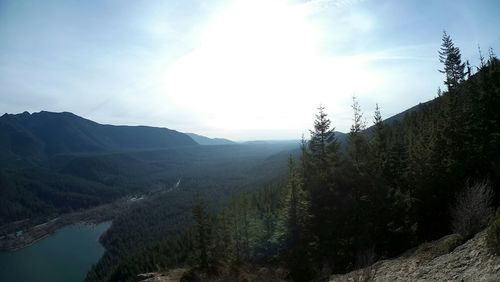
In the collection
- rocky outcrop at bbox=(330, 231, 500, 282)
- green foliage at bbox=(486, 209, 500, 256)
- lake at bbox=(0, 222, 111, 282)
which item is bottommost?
lake at bbox=(0, 222, 111, 282)

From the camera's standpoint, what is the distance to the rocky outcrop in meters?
15.1

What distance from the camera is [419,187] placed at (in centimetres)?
3750

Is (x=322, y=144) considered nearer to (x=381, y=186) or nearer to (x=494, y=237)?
(x=381, y=186)

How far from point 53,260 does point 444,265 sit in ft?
584

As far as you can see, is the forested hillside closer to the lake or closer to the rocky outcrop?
the rocky outcrop

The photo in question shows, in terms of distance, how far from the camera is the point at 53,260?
517 feet

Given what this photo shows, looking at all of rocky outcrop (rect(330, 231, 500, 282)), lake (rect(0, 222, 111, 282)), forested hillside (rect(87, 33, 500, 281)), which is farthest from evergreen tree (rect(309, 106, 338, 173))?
lake (rect(0, 222, 111, 282))

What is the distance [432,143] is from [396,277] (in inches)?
1006

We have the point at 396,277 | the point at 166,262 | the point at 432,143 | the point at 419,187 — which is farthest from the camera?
the point at 166,262

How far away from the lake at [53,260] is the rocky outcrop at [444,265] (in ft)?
474

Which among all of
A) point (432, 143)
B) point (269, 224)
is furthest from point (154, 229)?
point (432, 143)

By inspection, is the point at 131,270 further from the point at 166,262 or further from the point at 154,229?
the point at 154,229

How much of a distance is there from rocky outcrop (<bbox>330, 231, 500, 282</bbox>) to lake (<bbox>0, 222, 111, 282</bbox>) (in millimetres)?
144431

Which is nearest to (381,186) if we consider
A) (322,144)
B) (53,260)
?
(322,144)
